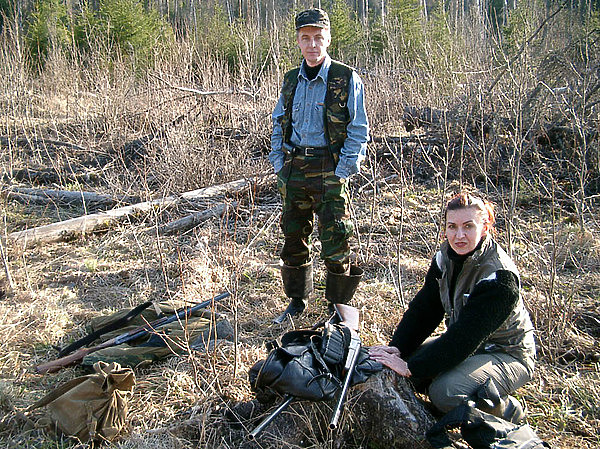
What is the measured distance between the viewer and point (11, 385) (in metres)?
2.94

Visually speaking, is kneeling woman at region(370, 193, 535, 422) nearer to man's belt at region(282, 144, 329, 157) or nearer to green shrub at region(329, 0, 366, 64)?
man's belt at region(282, 144, 329, 157)

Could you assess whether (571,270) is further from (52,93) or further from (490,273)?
(52,93)

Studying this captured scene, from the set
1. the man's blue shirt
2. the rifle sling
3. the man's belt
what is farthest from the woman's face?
the rifle sling

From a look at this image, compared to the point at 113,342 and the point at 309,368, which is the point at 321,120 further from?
the point at 113,342

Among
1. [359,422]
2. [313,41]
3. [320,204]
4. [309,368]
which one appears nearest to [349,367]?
[309,368]

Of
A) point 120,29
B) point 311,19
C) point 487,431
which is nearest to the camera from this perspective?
point 487,431

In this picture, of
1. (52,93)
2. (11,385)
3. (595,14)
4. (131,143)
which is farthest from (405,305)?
(595,14)

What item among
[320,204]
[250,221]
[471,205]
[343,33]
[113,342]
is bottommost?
[113,342]

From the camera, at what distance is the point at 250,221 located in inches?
145

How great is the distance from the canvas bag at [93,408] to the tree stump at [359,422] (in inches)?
22.2

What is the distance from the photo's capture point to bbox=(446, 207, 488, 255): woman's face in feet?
8.02

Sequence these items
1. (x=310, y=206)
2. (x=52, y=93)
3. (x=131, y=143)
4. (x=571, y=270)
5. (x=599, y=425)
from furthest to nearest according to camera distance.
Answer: (x=52, y=93) < (x=131, y=143) < (x=571, y=270) < (x=310, y=206) < (x=599, y=425)

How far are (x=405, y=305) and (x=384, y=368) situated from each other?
1276 mm

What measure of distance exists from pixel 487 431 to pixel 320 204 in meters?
1.89
